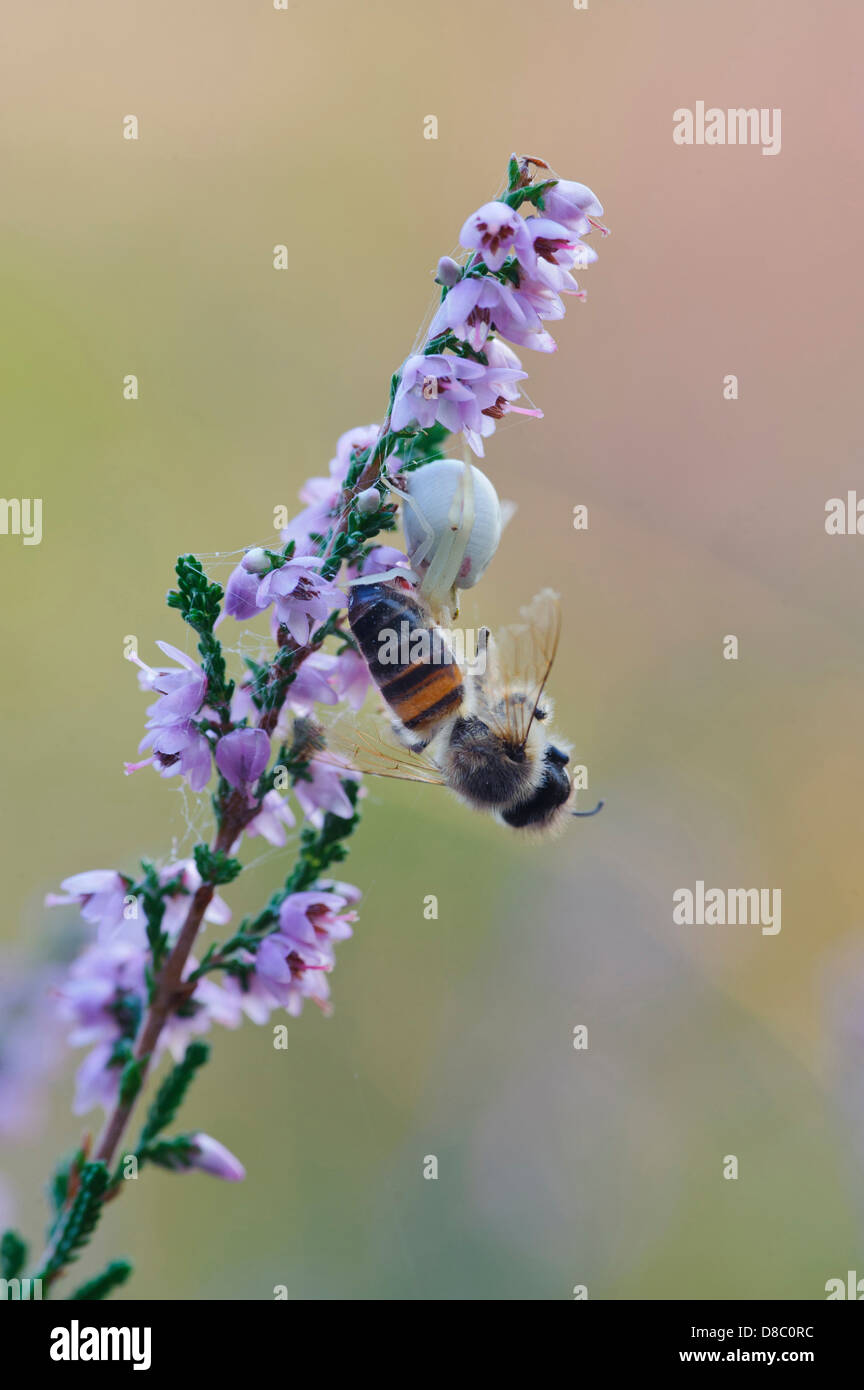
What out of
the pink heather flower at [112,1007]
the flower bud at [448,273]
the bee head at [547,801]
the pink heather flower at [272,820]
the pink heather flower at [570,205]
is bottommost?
the pink heather flower at [112,1007]

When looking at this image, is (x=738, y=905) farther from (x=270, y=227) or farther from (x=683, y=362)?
(x=270, y=227)

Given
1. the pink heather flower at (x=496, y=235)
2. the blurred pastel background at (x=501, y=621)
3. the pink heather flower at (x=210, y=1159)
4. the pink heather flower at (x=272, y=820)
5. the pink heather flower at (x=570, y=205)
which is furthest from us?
the blurred pastel background at (x=501, y=621)

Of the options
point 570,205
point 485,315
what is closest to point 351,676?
point 485,315

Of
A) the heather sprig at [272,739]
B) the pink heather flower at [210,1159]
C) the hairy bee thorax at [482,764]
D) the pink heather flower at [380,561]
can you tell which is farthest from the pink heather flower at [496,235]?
the pink heather flower at [210,1159]

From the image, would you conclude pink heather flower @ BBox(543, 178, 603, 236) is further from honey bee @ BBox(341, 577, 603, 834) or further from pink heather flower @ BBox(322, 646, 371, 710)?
pink heather flower @ BBox(322, 646, 371, 710)

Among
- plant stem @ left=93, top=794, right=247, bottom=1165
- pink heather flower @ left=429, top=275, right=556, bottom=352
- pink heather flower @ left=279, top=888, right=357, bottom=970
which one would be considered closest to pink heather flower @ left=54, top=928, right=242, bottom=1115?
plant stem @ left=93, top=794, right=247, bottom=1165

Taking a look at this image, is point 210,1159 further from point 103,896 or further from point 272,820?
point 272,820

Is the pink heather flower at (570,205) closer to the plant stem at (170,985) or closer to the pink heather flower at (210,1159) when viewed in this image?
the plant stem at (170,985)

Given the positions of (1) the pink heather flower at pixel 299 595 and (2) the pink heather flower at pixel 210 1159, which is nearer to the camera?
(1) the pink heather flower at pixel 299 595
